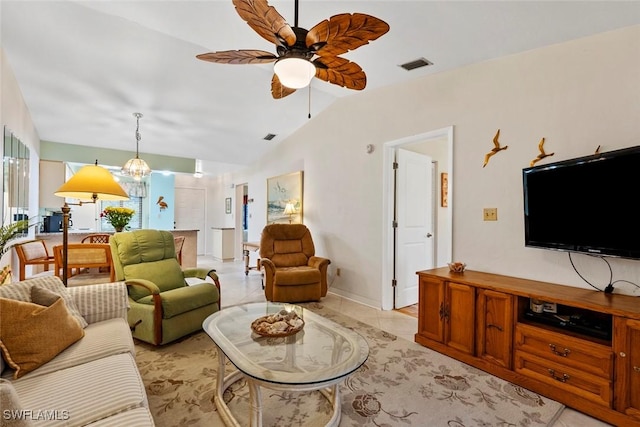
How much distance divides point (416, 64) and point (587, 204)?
6.44ft

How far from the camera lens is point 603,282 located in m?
2.18

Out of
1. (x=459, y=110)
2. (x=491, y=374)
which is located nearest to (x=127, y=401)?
(x=491, y=374)

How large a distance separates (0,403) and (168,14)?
2.95 meters

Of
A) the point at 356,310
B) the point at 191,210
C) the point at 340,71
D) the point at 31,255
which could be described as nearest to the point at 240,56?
the point at 340,71

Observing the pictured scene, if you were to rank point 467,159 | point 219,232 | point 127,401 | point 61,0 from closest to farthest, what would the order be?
point 127,401
point 61,0
point 467,159
point 219,232

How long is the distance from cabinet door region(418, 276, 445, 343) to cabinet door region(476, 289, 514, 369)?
33 centimetres

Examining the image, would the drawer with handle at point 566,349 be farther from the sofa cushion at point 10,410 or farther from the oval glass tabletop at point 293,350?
the sofa cushion at point 10,410

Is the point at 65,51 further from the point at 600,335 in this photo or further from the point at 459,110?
the point at 600,335

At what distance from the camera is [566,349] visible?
1.96m

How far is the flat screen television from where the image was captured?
1.89 metres

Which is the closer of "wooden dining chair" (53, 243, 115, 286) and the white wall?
the white wall

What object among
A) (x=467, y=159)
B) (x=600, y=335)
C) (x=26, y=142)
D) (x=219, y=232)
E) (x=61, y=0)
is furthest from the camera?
(x=219, y=232)

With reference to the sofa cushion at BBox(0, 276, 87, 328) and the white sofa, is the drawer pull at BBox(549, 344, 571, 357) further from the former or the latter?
the sofa cushion at BBox(0, 276, 87, 328)

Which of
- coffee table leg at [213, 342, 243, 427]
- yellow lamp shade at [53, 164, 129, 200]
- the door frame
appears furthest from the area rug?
yellow lamp shade at [53, 164, 129, 200]
